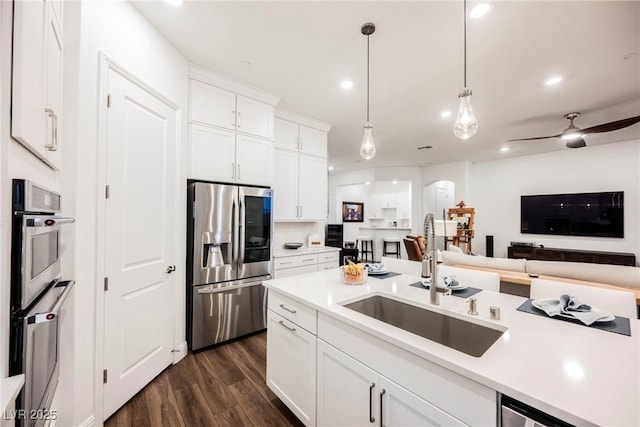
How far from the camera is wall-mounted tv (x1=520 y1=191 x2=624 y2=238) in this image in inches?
197

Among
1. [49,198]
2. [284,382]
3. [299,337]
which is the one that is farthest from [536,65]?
[49,198]

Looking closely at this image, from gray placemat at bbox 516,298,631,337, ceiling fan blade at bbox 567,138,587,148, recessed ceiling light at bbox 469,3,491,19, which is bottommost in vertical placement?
gray placemat at bbox 516,298,631,337

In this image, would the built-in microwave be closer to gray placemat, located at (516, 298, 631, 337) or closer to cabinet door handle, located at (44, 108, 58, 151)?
cabinet door handle, located at (44, 108, 58, 151)

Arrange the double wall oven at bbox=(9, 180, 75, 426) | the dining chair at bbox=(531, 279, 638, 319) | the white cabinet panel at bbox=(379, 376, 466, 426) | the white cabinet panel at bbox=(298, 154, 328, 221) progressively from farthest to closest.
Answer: the white cabinet panel at bbox=(298, 154, 328, 221), the dining chair at bbox=(531, 279, 638, 319), the white cabinet panel at bbox=(379, 376, 466, 426), the double wall oven at bbox=(9, 180, 75, 426)

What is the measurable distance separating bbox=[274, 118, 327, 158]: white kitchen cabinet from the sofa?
2.64 meters

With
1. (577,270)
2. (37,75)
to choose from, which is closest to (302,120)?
(37,75)

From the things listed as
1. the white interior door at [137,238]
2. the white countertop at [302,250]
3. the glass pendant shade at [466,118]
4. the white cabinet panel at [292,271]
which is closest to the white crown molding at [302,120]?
the white interior door at [137,238]

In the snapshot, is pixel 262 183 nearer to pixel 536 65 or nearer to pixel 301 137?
pixel 301 137

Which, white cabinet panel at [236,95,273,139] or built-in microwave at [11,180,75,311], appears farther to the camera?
white cabinet panel at [236,95,273,139]

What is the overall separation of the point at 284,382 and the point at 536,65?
11.7ft

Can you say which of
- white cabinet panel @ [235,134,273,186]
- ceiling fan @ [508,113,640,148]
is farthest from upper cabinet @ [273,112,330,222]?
ceiling fan @ [508,113,640,148]

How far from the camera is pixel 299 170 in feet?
12.3

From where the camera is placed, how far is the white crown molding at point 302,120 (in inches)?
142

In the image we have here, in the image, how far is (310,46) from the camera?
2266 mm
